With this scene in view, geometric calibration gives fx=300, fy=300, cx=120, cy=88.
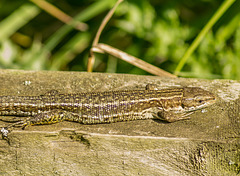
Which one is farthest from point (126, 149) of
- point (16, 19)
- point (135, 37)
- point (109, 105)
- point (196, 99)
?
point (16, 19)

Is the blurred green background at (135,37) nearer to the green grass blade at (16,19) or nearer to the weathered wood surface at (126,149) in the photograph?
the green grass blade at (16,19)

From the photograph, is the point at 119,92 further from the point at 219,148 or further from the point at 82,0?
the point at 82,0

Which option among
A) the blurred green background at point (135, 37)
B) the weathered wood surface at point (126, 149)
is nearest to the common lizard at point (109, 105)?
the weathered wood surface at point (126, 149)

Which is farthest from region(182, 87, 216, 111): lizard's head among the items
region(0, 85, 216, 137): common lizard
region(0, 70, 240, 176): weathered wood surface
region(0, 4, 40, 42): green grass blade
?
region(0, 4, 40, 42): green grass blade

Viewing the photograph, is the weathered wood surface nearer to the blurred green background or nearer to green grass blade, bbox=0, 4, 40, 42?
the blurred green background

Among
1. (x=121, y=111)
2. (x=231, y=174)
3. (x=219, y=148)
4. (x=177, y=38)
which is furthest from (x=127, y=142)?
(x=177, y=38)
